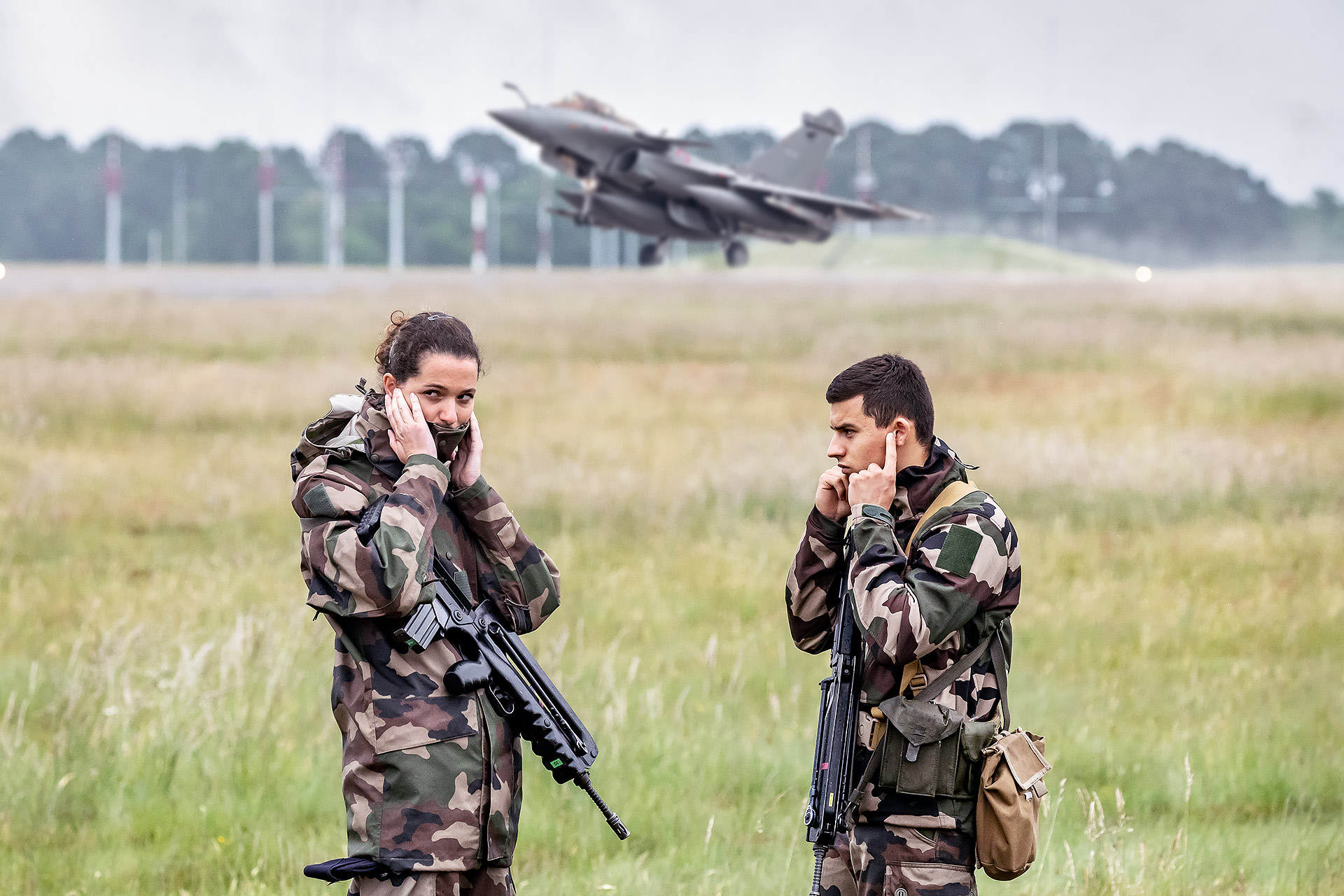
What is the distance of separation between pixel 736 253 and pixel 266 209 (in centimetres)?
2528

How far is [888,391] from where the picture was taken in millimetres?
3939

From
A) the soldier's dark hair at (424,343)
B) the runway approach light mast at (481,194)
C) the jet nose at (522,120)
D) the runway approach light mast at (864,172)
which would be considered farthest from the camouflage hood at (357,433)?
the runway approach light mast at (481,194)

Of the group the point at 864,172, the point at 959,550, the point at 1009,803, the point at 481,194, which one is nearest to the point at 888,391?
the point at 959,550

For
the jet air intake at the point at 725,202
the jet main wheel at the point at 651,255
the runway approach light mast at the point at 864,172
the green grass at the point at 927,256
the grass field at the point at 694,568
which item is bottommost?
the grass field at the point at 694,568

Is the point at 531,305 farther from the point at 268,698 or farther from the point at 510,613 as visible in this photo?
the point at 510,613

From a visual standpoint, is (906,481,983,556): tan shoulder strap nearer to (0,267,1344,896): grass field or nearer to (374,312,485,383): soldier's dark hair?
(374,312,485,383): soldier's dark hair

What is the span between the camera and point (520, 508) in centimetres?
1497

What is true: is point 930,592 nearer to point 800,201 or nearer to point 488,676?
point 488,676

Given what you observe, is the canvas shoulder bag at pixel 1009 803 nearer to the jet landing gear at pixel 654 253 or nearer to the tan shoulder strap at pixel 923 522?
the tan shoulder strap at pixel 923 522

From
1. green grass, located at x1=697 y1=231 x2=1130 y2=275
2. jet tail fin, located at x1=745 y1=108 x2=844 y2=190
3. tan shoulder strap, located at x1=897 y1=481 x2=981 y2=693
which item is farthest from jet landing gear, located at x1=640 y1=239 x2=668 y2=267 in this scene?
tan shoulder strap, located at x1=897 y1=481 x2=981 y2=693

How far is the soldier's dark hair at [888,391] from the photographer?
3941 mm

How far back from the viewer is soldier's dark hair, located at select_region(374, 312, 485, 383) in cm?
390

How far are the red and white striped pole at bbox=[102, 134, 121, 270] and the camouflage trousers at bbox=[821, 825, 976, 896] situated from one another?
37.6m

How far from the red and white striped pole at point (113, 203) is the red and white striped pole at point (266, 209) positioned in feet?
12.0
